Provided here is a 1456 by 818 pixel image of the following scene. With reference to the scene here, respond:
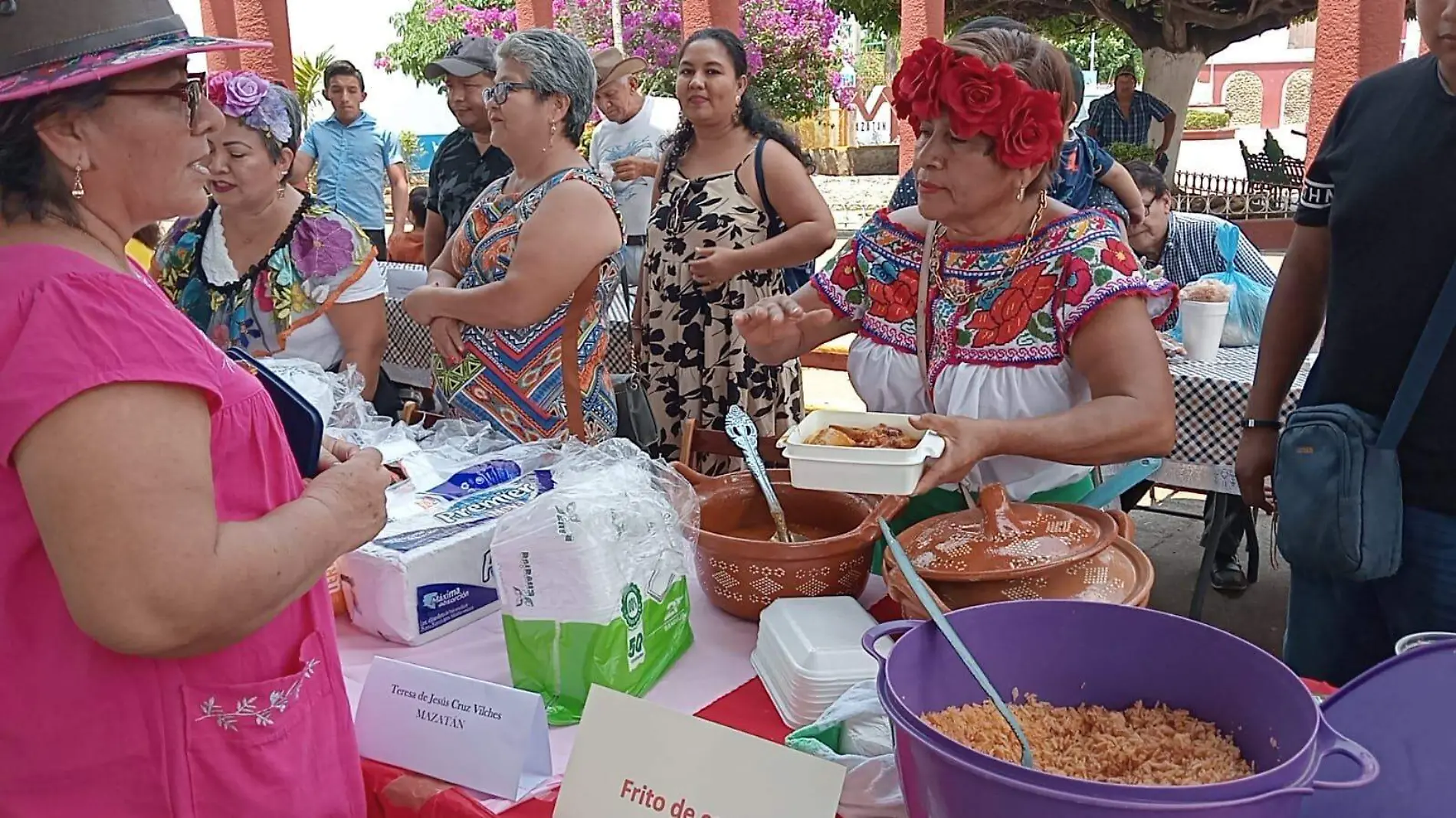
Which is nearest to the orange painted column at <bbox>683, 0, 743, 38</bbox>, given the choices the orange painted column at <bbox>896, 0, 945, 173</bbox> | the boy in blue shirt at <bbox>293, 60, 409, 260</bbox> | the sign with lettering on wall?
the orange painted column at <bbox>896, 0, 945, 173</bbox>

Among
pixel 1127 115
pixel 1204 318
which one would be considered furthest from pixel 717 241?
pixel 1127 115

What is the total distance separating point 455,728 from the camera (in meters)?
1.14

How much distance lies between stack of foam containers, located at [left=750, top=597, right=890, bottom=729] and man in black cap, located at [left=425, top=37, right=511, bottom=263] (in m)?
2.87

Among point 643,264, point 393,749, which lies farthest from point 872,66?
point 393,749

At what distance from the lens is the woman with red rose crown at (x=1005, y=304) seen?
149cm

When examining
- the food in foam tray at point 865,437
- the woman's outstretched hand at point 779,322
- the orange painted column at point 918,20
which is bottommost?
the food in foam tray at point 865,437

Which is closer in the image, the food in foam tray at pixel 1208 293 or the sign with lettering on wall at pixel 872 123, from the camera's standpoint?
the food in foam tray at pixel 1208 293

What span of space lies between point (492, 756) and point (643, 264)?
238 cm

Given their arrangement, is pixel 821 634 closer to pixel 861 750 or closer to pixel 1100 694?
pixel 861 750

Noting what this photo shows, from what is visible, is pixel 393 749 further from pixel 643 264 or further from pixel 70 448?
pixel 643 264

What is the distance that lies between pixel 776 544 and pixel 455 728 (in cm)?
46

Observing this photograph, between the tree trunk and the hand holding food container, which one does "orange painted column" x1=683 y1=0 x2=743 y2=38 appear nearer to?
the tree trunk

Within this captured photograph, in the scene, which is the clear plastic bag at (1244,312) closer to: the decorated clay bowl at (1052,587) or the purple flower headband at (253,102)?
the decorated clay bowl at (1052,587)

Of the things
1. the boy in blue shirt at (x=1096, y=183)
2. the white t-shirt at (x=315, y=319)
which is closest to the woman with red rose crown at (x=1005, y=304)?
the white t-shirt at (x=315, y=319)
